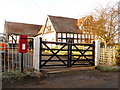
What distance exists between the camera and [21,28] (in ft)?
105

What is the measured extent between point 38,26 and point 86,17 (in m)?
22.2

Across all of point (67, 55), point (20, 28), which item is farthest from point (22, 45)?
point (20, 28)

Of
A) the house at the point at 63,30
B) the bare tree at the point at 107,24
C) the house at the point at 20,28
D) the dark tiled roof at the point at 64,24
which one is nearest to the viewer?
the bare tree at the point at 107,24

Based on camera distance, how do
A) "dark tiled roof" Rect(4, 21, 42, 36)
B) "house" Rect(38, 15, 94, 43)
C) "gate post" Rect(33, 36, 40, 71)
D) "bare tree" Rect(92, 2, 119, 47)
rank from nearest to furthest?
"gate post" Rect(33, 36, 40, 71) → "bare tree" Rect(92, 2, 119, 47) → "house" Rect(38, 15, 94, 43) → "dark tiled roof" Rect(4, 21, 42, 36)

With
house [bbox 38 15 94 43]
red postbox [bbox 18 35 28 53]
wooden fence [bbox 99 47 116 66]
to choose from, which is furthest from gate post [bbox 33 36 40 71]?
house [bbox 38 15 94 43]

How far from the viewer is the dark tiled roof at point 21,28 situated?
29.8m

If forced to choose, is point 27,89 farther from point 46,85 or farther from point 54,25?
point 54,25

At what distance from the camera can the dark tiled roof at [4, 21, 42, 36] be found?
29.8 metres

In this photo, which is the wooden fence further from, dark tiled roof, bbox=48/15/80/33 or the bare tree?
dark tiled roof, bbox=48/15/80/33

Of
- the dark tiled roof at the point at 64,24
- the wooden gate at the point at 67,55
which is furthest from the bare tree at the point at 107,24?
the dark tiled roof at the point at 64,24

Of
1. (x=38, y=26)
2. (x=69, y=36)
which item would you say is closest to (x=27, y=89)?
(x=69, y=36)

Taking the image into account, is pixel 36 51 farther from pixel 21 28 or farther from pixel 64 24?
pixel 21 28

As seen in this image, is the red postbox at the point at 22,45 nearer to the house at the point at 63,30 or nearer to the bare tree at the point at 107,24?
the bare tree at the point at 107,24

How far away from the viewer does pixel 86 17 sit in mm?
15547
